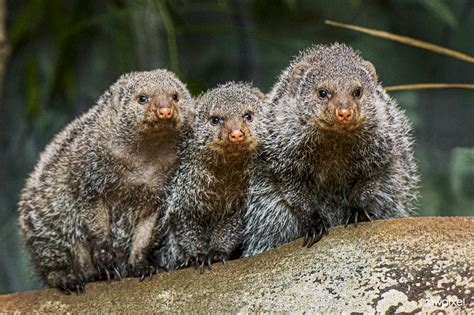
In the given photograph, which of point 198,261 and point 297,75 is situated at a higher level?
point 297,75

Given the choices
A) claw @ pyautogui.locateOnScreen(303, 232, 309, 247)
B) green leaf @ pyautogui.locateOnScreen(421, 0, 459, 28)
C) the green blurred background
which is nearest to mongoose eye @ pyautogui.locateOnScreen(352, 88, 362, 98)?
claw @ pyautogui.locateOnScreen(303, 232, 309, 247)

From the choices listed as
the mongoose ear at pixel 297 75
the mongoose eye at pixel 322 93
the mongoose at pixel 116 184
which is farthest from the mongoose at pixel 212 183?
the mongoose eye at pixel 322 93

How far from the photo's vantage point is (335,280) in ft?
12.5

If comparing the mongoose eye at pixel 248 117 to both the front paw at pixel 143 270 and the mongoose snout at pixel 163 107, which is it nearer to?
the mongoose snout at pixel 163 107

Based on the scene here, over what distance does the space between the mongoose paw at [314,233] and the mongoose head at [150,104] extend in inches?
37.0

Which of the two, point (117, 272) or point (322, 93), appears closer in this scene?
point (322, 93)

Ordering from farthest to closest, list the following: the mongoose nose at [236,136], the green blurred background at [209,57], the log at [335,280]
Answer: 1. the green blurred background at [209,57]
2. the mongoose nose at [236,136]
3. the log at [335,280]

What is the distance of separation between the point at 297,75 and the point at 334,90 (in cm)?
38

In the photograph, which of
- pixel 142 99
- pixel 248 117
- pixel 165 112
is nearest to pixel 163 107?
pixel 165 112

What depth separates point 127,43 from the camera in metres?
6.97

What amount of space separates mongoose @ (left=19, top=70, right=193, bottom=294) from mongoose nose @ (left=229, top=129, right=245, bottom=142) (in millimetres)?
359

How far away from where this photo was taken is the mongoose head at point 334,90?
405cm

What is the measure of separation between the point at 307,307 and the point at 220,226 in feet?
3.04

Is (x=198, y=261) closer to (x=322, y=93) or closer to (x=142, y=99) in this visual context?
(x=142, y=99)
